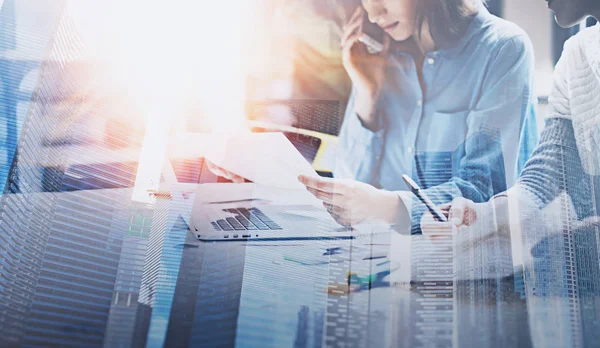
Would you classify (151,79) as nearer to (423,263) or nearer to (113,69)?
(113,69)

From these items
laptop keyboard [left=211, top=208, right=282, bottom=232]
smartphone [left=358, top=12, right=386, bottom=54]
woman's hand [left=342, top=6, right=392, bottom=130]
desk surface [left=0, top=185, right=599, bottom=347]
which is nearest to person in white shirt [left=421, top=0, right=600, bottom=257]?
desk surface [left=0, top=185, right=599, bottom=347]

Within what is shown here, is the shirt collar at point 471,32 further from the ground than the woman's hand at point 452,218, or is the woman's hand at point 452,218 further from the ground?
the shirt collar at point 471,32

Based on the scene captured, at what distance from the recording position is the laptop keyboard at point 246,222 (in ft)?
11.3

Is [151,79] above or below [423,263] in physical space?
above

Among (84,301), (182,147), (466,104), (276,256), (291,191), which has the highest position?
(466,104)

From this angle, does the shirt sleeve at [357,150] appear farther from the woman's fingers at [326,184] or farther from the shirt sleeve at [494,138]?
the shirt sleeve at [494,138]

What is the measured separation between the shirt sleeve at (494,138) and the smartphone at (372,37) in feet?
2.27

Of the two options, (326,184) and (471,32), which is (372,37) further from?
(326,184)

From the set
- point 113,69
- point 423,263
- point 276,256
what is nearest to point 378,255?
point 423,263

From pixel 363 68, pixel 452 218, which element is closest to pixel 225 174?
pixel 363 68

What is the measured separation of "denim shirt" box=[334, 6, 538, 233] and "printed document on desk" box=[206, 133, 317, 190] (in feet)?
0.89

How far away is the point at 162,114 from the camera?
3639 millimetres

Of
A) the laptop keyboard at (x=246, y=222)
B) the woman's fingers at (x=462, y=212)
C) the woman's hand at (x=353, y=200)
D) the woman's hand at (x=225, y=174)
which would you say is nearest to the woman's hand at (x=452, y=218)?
the woman's fingers at (x=462, y=212)

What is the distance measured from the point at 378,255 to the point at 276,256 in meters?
0.60
